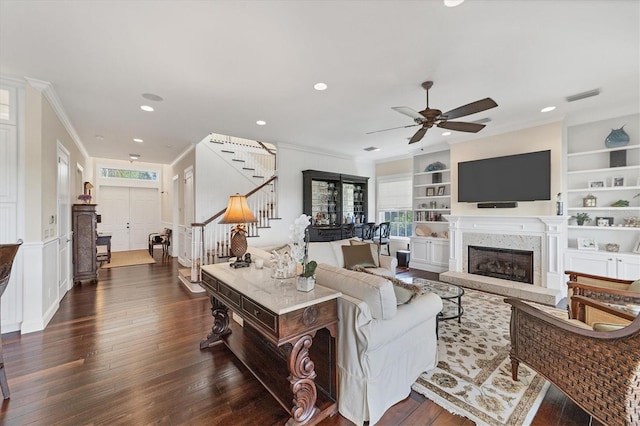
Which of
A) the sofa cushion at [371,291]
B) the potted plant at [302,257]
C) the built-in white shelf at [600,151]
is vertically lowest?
the sofa cushion at [371,291]

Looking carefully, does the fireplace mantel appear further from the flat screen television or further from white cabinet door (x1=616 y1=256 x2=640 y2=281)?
white cabinet door (x1=616 y1=256 x2=640 y2=281)

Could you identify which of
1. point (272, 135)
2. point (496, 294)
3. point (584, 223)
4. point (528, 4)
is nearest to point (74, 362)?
point (272, 135)

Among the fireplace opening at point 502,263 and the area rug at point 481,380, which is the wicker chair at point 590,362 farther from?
the fireplace opening at point 502,263

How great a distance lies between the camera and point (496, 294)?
4.40 metres

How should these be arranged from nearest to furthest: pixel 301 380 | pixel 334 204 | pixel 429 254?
pixel 301 380 < pixel 429 254 < pixel 334 204

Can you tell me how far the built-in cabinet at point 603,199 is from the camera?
3.89 m

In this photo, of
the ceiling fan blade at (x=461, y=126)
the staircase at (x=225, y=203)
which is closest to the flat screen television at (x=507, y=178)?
the ceiling fan blade at (x=461, y=126)

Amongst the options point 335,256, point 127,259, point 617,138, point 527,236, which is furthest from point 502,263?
point 127,259

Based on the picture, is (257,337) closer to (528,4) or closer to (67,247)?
(528,4)

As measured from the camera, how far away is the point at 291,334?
154cm

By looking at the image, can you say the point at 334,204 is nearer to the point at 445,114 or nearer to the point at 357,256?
the point at 357,256

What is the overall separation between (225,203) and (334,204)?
8.94ft

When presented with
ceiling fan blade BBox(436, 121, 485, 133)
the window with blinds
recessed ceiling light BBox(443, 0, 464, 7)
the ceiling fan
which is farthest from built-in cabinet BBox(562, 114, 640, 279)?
recessed ceiling light BBox(443, 0, 464, 7)

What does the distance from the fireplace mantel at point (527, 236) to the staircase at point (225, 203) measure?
3.96 meters
